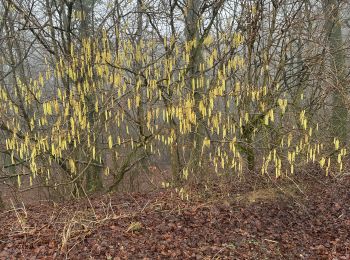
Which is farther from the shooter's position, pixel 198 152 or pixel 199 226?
pixel 198 152

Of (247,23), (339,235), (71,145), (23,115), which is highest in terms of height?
(247,23)

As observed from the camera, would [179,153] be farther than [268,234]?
Yes

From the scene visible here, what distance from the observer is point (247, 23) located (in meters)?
7.27

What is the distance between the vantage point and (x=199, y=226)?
6.15 m

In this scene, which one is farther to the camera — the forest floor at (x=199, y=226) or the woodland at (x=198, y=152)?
the woodland at (x=198, y=152)

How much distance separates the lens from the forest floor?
17.4 feet

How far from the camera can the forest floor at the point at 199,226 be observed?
531 cm

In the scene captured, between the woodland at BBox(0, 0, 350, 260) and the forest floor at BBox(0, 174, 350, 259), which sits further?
the woodland at BBox(0, 0, 350, 260)

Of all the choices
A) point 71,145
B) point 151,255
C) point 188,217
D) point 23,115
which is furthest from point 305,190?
point 23,115

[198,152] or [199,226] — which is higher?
[198,152]

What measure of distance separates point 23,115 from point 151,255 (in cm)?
454

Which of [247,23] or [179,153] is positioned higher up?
[247,23]

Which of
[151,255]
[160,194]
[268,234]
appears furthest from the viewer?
[160,194]

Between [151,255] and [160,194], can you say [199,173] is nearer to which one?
[160,194]
